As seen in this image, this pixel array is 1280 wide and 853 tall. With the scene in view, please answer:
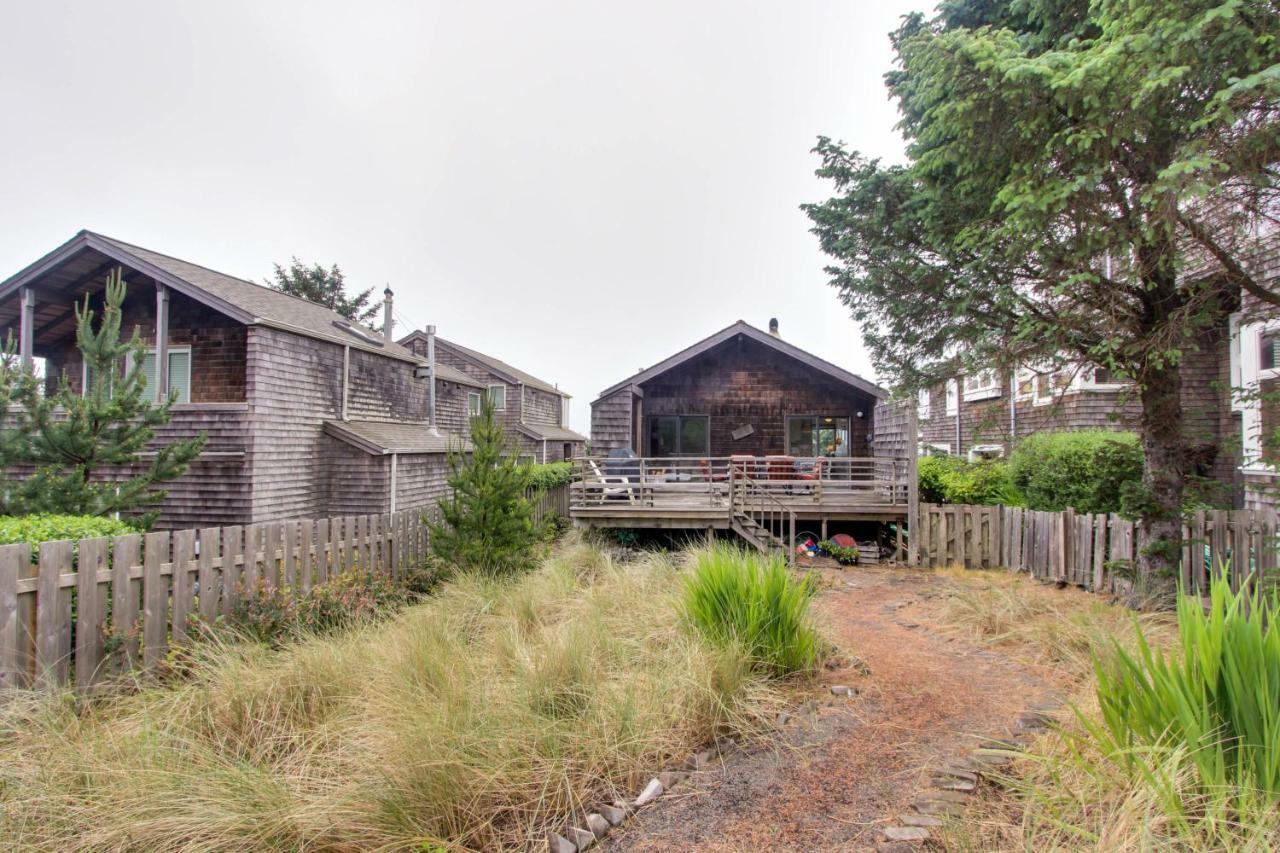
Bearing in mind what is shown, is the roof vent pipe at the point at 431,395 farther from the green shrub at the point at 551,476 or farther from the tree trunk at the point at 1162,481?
the tree trunk at the point at 1162,481

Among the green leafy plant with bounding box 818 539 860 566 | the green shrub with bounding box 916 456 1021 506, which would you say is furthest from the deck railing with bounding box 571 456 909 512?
the green leafy plant with bounding box 818 539 860 566

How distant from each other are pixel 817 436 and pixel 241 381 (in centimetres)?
1428

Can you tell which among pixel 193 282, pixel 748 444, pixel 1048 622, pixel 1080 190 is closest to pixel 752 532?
pixel 1048 622

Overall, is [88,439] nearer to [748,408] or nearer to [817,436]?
[748,408]

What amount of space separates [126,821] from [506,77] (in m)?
19.2

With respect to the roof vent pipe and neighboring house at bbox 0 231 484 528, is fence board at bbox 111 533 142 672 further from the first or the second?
the roof vent pipe

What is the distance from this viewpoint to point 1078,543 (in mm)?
7719

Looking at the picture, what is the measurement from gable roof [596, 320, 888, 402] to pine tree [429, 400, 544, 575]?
24.7ft

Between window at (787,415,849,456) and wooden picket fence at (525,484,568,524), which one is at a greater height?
window at (787,415,849,456)

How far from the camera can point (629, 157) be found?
20.8 meters

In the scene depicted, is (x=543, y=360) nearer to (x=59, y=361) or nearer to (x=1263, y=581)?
(x=59, y=361)

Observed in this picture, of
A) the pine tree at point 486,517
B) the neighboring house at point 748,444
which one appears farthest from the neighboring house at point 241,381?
the neighboring house at point 748,444

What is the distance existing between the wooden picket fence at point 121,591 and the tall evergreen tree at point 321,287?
1368 inches

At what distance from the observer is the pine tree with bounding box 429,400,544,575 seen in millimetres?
7586
